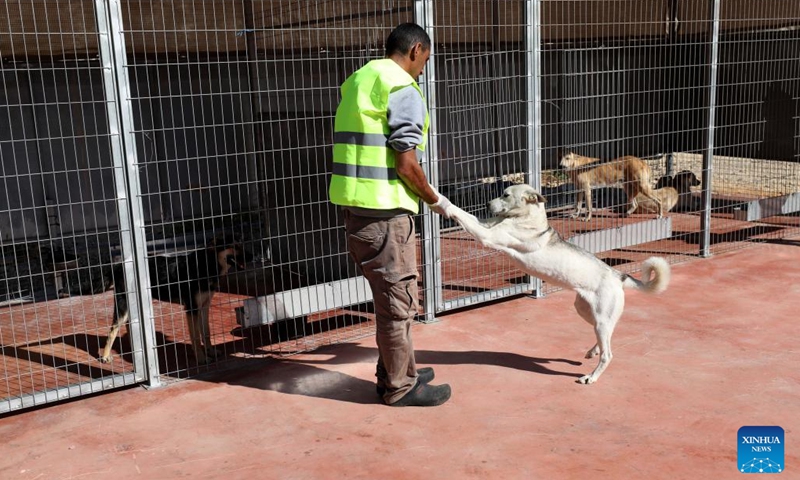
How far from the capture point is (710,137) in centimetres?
752

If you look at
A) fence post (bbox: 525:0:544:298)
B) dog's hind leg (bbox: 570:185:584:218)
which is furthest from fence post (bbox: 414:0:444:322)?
dog's hind leg (bbox: 570:185:584:218)

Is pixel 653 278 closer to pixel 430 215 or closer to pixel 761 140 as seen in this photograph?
pixel 430 215

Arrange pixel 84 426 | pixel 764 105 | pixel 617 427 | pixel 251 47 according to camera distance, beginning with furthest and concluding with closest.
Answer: pixel 764 105
pixel 251 47
pixel 84 426
pixel 617 427

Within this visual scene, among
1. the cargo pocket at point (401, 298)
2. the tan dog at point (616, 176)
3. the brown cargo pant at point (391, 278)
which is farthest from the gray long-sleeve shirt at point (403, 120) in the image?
the tan dog at point (616, 176)

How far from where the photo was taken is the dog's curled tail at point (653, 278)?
182 inches

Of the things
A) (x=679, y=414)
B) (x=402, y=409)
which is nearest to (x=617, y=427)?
(x=679, y=414)

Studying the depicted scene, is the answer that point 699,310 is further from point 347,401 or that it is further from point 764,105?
point 764,105

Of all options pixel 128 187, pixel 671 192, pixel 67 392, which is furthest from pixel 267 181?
pixel 671 192

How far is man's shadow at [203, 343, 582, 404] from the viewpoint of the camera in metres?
4.60

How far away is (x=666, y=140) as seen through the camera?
12.2 metres

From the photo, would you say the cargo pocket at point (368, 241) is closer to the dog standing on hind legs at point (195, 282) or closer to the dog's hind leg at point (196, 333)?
the dog standing on hind legs at point (195, 282)

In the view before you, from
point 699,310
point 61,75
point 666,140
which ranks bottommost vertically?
point 699,310

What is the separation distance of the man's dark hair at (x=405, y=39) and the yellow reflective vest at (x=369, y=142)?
88 mm

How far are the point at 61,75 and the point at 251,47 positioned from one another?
3447mm
